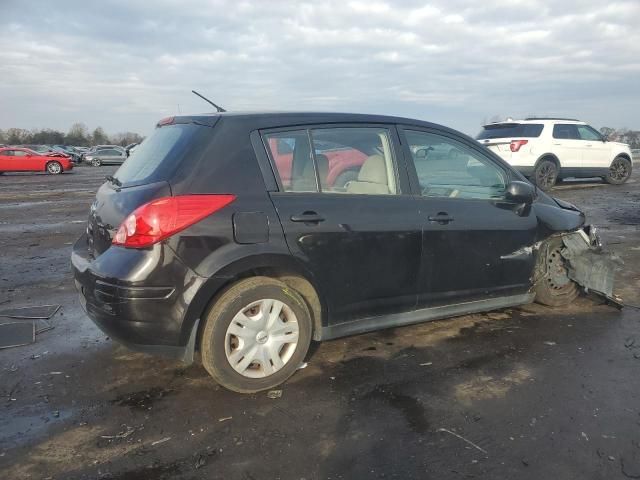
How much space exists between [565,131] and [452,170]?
1153cm

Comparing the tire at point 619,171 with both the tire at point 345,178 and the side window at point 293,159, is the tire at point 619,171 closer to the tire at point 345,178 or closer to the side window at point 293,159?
the tire at point 345,178

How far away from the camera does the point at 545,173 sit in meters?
13.5

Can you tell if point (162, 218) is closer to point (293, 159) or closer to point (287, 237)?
point (287, 237)

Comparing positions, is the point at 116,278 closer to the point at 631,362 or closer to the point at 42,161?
the point at 631,362

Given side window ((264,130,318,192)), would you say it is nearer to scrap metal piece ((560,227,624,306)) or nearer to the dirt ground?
the dirt ground

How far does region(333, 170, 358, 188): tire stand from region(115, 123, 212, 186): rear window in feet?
3.02

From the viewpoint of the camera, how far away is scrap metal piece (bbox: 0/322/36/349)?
13.0ft

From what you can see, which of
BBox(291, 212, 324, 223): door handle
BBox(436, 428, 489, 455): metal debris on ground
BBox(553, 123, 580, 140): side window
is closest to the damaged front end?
BBox(436, 428, 489, 455): metal debris on ground

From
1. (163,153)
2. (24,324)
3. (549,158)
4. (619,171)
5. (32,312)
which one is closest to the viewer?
(163,153)

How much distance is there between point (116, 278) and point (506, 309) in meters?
3.44

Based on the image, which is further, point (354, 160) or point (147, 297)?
point (354, 160)

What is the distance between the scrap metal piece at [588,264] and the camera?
4.51 metres

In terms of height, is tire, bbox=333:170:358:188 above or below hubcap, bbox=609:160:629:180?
below

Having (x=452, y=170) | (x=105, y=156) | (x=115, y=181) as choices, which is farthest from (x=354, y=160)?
(x=105, y=156)
